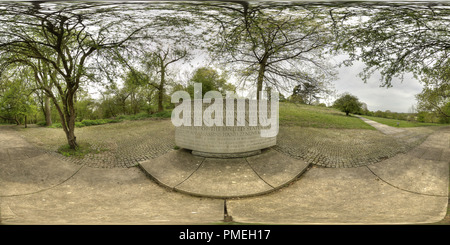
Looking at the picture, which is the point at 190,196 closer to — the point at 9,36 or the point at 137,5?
the point at 137,5

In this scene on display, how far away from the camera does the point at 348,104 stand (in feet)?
4.51

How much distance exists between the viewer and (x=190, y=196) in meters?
1.45

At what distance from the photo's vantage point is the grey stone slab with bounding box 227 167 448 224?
1182mm

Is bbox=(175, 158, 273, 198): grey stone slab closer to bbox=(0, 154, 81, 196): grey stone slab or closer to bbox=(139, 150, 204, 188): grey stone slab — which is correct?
bbox=(139, 150, 204, 188): grey stone slab

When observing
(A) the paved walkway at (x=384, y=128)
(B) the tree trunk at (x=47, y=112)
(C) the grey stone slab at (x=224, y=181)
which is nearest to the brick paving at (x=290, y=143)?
(A) the paved walkway at (x=384, y=128)

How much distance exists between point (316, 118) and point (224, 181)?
1.06m

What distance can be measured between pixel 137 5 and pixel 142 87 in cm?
76

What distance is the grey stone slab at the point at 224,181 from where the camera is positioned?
54.5 inches

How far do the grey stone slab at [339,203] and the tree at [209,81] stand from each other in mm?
1031

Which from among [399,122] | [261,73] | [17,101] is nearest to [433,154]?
[399,122]

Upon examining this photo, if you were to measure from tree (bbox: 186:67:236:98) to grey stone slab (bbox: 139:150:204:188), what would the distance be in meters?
0.72

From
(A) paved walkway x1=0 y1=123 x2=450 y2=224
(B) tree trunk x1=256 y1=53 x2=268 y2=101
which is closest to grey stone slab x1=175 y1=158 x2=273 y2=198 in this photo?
(A) paved walkway x1=0 y1=123 x2=450 y2=224

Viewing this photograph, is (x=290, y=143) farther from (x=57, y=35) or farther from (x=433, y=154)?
(x=57, y=35)

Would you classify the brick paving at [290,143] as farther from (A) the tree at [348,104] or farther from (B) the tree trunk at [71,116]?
(A) the tree at [348,104]
